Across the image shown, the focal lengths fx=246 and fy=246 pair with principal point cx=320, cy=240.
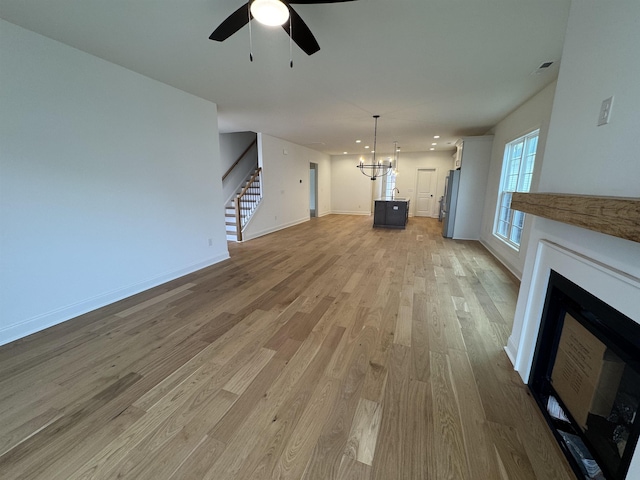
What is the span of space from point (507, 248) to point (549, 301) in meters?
3.25

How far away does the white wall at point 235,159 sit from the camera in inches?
279

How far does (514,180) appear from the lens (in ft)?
14.8

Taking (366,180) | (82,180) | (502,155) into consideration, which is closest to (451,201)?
(502,155)

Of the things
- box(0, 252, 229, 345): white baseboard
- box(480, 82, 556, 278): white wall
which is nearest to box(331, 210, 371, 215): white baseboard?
box(480, 82, 556, 278): white wall

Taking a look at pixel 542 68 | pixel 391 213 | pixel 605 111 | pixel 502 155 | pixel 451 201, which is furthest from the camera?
pixel 391 213

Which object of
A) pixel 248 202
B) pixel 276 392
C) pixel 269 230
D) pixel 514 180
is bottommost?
pixel 276 392

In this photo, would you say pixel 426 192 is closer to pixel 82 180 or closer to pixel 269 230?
pixel 269 230

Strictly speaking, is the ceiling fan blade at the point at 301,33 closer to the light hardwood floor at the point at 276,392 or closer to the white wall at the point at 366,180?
the light hardwood floor at the point at 276,392

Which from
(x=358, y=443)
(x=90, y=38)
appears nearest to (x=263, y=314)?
(x=358, y=443)

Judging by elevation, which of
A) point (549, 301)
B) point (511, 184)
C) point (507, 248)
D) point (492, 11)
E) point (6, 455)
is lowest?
point (6, 455)

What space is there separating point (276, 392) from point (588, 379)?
69.0 inches

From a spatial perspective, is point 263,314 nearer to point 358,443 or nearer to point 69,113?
point 358,443

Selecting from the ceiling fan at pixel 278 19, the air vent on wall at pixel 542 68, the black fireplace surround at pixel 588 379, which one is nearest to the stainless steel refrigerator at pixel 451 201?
the air vent on wall at pixel 542 68

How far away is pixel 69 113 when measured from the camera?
94.4 inches
